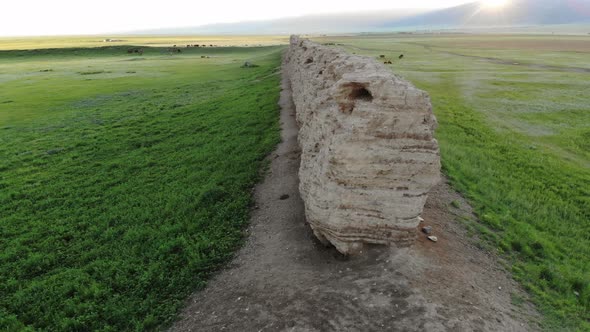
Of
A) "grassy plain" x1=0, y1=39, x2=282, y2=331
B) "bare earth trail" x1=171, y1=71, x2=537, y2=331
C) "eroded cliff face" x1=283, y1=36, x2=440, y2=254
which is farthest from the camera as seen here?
"grassy plain" x1=0, y1=39, x2=282, y2=331

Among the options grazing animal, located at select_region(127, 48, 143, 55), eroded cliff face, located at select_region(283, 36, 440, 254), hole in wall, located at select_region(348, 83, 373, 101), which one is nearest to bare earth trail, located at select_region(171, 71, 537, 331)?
eroded cliff face, located at select_region(283, 36, 440, 254)

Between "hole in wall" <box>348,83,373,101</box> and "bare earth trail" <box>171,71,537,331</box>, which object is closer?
"bare earth trail" <box>171,71,537,331</box>

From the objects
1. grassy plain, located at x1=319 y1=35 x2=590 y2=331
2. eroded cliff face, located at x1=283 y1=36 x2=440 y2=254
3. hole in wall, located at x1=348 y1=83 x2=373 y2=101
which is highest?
hole in wall, located at x1=348 y1=83 x2=373 y2=101

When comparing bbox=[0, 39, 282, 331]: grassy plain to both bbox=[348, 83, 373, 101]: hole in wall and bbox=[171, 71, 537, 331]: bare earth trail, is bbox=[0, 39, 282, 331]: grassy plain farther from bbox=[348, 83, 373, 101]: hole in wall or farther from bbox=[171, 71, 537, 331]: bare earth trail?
bbox=[348, 83, 373, 101]: hole in wall

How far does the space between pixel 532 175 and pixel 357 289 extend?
53.7ft

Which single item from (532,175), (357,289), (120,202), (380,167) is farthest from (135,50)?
(357,289)

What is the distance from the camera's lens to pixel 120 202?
63.6 feet

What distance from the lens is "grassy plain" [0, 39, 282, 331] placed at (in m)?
12.8

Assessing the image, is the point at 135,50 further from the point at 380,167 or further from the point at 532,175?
the point at 380,167

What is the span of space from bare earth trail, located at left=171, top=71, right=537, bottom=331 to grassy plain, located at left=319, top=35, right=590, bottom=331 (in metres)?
1.52

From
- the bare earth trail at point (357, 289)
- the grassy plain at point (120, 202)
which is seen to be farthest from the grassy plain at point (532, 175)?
the grassy plain at point (120, 202)

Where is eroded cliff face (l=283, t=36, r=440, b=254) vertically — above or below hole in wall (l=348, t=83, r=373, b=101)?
below

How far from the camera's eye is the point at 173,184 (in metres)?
21.0

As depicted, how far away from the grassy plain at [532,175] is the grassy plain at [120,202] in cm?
1114
